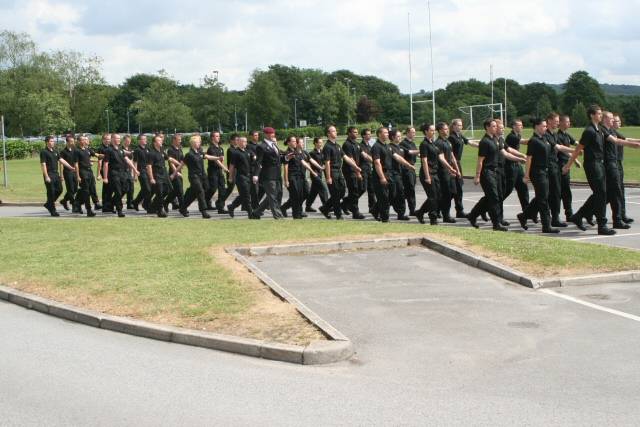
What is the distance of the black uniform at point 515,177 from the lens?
14.7m

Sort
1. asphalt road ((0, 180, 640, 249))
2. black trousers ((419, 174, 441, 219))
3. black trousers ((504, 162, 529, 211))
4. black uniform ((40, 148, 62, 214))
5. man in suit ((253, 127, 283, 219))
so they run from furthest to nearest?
1. black uniform ((40, 148, 62, 214))
2. man in suit ((253, 127, 283, 219))
3. black trousers ((419, 174, 441, 219))
4. black trousers ((504, 162, 529, 211))
5. asphalt road ((0, 180, 640, 249))

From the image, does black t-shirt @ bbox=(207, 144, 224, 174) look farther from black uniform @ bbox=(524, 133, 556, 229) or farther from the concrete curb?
the concrete curb

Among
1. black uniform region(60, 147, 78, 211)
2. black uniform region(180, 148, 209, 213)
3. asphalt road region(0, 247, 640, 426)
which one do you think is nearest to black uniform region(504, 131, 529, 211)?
asphalt road region(0, 247, 640, 426)

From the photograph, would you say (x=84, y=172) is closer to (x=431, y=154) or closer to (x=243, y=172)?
(x=243, y=172)

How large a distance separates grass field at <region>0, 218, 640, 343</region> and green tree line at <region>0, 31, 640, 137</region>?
4334cm

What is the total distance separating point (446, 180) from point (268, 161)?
3515mm

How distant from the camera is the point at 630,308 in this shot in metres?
8.22

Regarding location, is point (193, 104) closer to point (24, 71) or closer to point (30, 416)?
point (24, 71)

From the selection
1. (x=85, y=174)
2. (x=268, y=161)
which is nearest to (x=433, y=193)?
(x=268, y=161)

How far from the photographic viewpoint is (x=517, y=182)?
14852 mm

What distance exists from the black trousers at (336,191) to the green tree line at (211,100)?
39.0 meters

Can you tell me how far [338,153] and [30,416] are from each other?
13.0 meters

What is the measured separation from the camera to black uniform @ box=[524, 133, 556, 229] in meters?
13.8

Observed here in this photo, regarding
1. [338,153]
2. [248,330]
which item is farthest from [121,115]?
[248,330]
